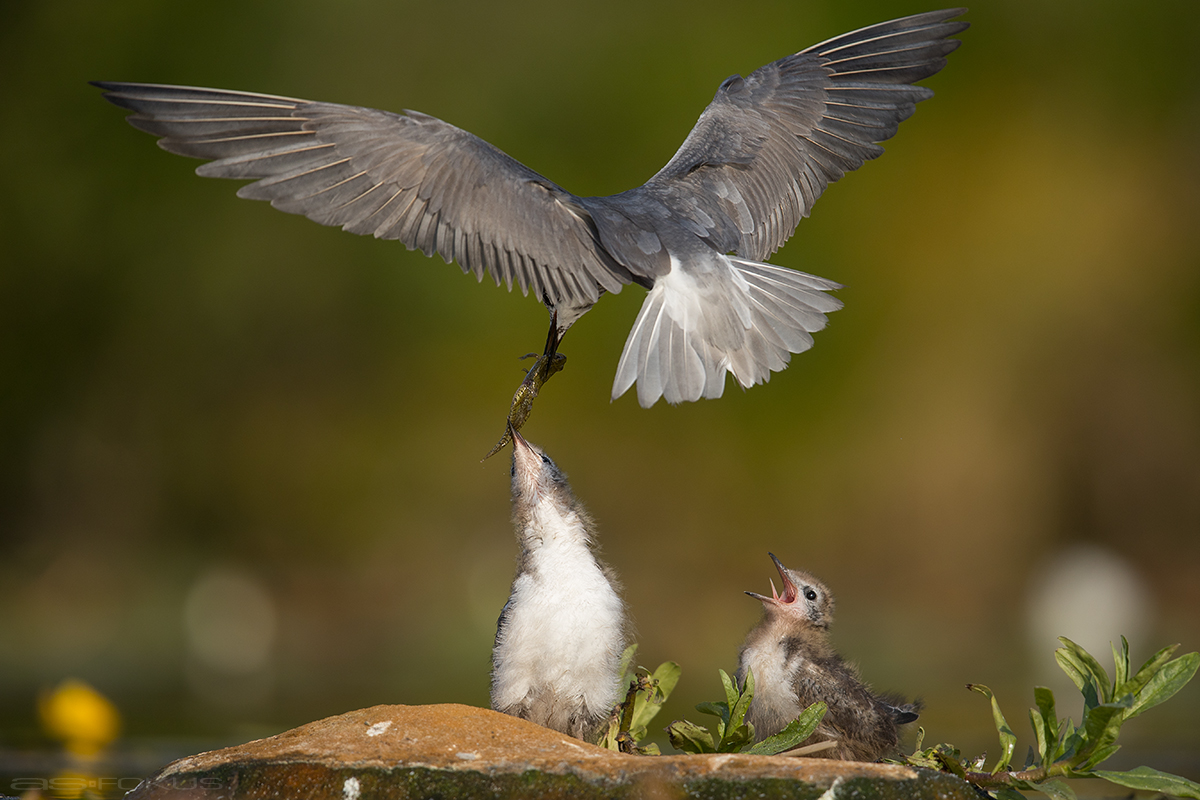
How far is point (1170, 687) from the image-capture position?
316 cm

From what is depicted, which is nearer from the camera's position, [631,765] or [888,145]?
[631,765]

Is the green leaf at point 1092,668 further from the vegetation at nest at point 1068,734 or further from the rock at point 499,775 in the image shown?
the rock at point 499,775

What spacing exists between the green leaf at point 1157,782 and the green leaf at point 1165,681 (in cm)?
17

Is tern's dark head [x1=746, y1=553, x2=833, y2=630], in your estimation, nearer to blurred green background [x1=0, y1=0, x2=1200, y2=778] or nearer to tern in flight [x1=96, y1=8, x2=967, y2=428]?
tern in flight [x1=96, y1=8, x2=967, y2=428]

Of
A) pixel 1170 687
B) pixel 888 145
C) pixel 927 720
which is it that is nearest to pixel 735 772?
pixel 1170 687

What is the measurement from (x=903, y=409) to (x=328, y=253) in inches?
213

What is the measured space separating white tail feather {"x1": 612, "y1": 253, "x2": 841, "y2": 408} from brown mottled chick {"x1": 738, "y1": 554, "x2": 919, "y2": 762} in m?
0.86

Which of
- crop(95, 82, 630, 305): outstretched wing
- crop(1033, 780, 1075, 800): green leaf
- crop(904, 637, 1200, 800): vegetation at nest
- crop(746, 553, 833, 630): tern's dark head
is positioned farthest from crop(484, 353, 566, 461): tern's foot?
crop(1033, 780, 1075, 800): green leaf

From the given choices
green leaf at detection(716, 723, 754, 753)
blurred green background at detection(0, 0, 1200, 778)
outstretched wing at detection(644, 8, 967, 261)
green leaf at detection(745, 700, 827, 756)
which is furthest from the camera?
blurred green background at detection(0, 0, 1200, 778)

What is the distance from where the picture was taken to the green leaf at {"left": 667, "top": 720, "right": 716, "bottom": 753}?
11.3ft

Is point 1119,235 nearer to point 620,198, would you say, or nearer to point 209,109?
point 620,198

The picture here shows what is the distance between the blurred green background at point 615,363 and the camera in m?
9.95

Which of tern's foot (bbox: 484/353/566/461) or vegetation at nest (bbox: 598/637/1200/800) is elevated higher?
tern's foot (bbox: 484/353/566/461)

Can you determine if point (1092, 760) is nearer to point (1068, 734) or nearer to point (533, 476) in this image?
point (1068, 734)
